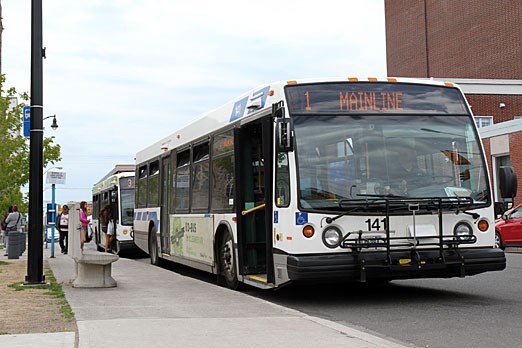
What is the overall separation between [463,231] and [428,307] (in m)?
1.13

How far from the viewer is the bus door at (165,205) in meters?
17.0

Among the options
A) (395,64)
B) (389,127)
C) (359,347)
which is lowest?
(359,347)

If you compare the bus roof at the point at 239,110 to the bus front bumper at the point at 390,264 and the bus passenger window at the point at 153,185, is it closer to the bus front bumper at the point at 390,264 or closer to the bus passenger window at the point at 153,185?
the bus passenger window at the point at 153,185

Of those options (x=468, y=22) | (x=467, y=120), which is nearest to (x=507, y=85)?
(x=468, y=22)

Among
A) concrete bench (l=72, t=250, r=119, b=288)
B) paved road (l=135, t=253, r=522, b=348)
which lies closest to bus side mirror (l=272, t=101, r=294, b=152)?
paved road (l=135, t=253, r=522, b=348)

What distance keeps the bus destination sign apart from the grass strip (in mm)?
3912

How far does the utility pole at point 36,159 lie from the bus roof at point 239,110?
→ 299cm

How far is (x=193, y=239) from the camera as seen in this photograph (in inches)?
572

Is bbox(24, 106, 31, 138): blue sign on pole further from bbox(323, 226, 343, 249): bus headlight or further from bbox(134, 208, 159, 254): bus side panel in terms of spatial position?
bbox(323, 226, 343, 249): bus headlight

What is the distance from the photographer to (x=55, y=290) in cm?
1248

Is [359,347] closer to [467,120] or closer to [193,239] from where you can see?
[467,120]

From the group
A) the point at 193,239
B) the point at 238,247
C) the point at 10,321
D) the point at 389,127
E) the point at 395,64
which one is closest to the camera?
the point at 10,321

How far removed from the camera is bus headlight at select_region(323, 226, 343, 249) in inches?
378

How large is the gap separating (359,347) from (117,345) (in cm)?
230
